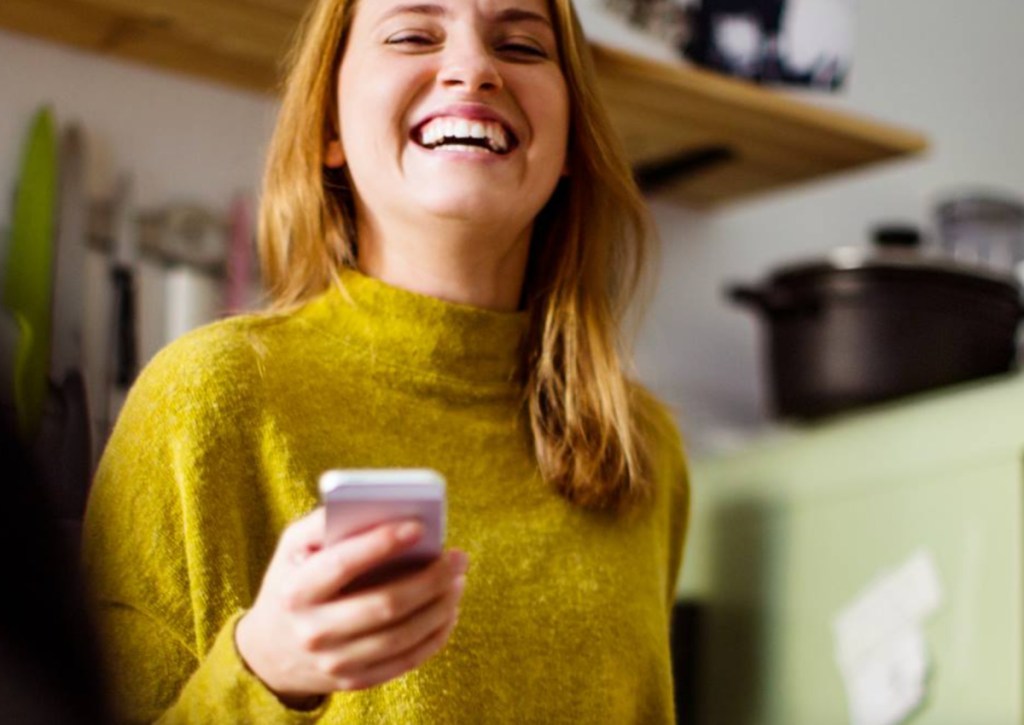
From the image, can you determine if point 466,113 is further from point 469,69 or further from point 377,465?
point 377,465

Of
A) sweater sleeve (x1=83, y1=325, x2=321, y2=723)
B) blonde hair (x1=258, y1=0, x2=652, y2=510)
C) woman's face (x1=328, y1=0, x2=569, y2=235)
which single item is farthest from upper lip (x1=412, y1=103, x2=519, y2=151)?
sweater sleeve (x1=83, y1=325, x2=321, y2=723)

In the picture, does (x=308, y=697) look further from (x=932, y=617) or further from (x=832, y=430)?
(x=832, y=430)

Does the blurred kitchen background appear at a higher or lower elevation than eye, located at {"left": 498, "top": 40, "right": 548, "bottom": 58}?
lower

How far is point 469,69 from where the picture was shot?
40.8 inches

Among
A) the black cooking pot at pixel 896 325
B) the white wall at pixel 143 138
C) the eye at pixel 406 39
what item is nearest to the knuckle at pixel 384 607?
the eye at pixel 406 39

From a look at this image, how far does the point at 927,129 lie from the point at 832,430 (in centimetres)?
88

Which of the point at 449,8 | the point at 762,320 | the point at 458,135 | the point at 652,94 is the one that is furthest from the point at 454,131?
the point at 762,320

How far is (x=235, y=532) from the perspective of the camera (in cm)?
93

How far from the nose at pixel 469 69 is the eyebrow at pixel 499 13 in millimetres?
30

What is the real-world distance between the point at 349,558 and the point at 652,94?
43.5 inches

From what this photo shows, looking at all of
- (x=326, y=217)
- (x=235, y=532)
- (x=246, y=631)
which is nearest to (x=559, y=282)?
(x=326, y=217)

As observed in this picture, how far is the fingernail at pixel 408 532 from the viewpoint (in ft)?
1.94

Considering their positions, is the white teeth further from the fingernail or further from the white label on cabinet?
the white label on cabinet

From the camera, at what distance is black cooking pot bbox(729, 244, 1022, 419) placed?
5.44 feet
